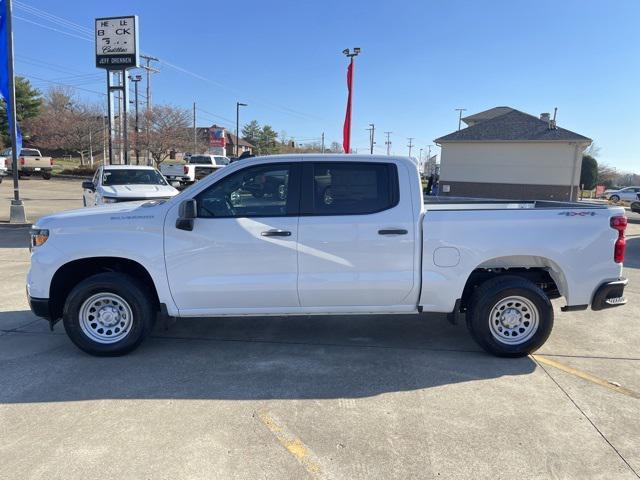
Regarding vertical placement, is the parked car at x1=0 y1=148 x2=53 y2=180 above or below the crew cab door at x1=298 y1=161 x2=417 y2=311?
above

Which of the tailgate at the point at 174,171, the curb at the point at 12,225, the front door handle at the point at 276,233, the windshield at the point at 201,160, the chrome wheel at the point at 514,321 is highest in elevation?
the windshield at the point at 201,160

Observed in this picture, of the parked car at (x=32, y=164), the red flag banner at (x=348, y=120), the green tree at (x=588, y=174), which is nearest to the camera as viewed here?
the red flag banner at (x=348, y=120)

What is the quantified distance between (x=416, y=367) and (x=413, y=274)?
33.7 inches

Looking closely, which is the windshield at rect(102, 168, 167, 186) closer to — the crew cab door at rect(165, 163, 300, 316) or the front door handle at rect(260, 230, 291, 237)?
the crew cab door at rect(165, 163, 300, 316)

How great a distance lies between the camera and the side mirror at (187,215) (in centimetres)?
429

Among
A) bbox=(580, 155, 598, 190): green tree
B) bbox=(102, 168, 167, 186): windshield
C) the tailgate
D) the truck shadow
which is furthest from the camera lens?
bbox=(580, 155, 598, 190): green tree

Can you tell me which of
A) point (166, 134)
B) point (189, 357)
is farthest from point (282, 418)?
point (166, 134)

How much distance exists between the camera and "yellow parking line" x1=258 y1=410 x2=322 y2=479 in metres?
2.99

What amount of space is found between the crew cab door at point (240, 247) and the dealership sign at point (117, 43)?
19.1 meters

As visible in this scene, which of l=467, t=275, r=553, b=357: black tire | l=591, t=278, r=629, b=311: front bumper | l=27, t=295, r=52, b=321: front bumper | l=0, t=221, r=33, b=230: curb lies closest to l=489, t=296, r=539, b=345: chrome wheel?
l=467, t=275, r=553, b=357: black tire

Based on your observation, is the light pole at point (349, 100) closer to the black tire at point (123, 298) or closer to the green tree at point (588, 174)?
the black tire at point (123, 298)

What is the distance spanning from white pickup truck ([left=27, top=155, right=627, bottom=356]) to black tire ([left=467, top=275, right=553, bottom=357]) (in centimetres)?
1

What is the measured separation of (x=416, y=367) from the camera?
177 inches

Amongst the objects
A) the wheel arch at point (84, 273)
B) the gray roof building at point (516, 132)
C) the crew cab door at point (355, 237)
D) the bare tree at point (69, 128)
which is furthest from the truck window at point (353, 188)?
the bare tree at point (69, 128)
